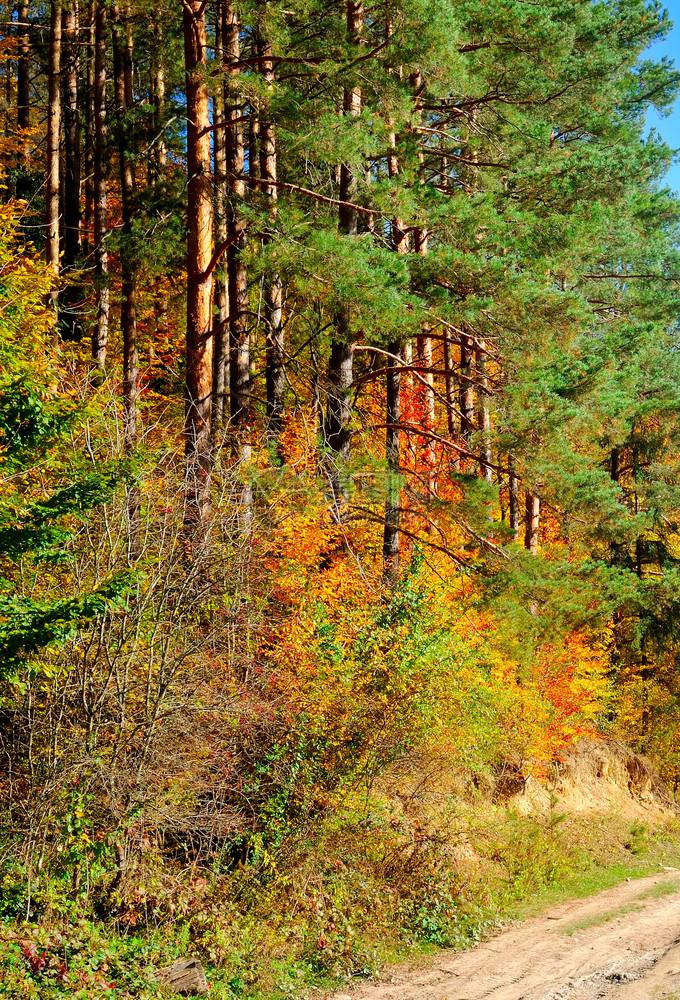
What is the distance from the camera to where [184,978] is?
8.65m

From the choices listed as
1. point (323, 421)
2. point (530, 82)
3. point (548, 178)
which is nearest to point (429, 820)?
point (323, 421)

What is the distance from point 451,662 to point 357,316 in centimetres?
467

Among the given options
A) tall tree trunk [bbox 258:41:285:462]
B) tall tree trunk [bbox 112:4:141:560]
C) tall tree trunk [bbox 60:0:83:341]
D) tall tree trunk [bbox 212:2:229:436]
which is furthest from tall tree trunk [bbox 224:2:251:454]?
tall tree trunk [bbox 60:0:83:341]

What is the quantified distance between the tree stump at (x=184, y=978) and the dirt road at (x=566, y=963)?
164 centimetres

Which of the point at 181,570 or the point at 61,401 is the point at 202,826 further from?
the point at 61,401

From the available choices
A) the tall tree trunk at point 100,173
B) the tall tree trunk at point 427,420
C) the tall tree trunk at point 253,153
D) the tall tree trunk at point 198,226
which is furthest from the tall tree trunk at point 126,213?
the tall tree trunk at point 427,420

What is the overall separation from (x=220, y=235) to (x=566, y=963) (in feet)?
37.7

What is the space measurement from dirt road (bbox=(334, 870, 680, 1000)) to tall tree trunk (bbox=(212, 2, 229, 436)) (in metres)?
7.32

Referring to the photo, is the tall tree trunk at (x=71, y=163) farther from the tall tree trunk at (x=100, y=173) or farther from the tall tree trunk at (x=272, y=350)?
the tall tree trunk at (x=272, y=350)

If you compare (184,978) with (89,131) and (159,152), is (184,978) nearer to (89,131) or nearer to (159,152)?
(159,152)

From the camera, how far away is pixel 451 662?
11.7 meters

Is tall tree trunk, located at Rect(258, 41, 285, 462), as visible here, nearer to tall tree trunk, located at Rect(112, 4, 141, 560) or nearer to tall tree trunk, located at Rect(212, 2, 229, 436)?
tall tree trunk, located at Rect(212, 2, 229, 436)

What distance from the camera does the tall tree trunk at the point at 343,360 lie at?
13695 millimetres

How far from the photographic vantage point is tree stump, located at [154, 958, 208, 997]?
855cm
